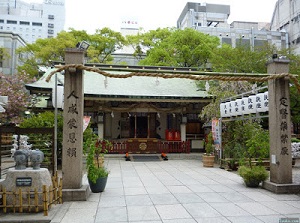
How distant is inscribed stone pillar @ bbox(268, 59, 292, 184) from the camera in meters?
8.49

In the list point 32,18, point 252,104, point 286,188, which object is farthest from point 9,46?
point 32,18

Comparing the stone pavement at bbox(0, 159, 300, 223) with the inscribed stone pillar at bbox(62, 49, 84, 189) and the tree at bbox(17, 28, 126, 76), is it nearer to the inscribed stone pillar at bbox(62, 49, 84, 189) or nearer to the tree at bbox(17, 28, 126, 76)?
the inscribed stone pillar at bbox(62, 49, 84, 189)

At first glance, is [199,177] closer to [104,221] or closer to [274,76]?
[274,76]

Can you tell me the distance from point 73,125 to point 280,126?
6.70 meters

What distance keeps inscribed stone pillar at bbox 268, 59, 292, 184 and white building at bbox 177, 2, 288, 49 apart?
1673 inches

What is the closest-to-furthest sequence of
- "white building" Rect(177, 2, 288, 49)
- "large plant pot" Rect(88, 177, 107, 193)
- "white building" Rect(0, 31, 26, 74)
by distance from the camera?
1. "large plant pot" Rect(88, 177, 107, 193)
2. "white building" Rect(0, 31, 26, 74)
3. "white building" Rect(177, 2, 288, 49)

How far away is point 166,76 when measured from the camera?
24.5ft

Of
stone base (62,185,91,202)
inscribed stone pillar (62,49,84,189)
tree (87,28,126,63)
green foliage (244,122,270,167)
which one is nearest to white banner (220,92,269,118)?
green foliage (244,122,270,167)

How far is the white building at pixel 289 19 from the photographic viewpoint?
44.2m

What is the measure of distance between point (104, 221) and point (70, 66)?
4463mm

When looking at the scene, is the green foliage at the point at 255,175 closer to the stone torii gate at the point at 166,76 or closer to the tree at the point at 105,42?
the stone torii gate at the point at 166,76

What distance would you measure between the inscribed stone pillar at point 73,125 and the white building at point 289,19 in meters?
44.2

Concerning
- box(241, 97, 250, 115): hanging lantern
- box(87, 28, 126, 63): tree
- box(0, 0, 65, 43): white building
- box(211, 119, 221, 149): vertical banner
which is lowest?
box(211, 119, 221, 149): vertical banner

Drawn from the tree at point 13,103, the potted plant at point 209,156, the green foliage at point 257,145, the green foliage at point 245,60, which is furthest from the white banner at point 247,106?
the tree at point 13,103
